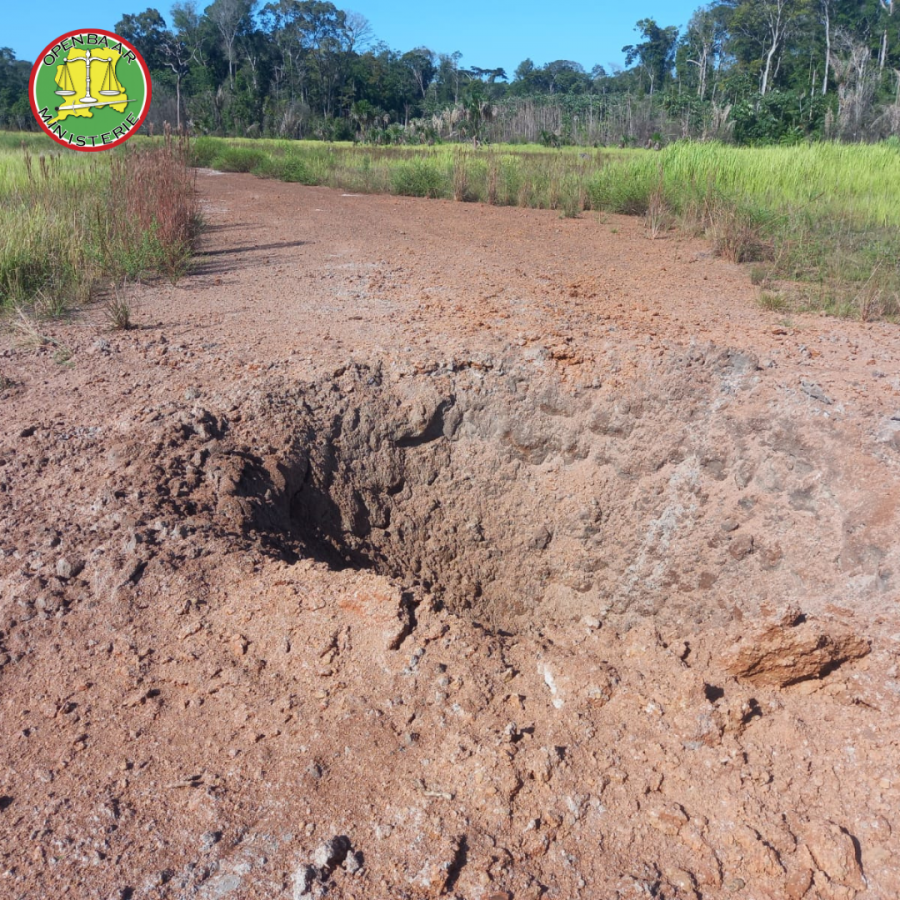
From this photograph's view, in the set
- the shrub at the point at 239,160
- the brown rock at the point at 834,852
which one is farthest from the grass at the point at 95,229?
the shrub at the point at 239,160

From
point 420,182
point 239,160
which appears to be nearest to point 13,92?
point 239,160

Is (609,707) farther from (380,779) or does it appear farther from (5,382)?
(5,382)

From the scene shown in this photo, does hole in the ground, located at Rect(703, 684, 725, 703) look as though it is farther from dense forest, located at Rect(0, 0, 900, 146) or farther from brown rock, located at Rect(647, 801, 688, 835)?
dense forest, located at Rect(0, 0, 900, 146)

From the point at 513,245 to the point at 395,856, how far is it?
19.4ft

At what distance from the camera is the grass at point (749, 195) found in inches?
219

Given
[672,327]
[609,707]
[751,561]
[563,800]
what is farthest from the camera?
[672,327]

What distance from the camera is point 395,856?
1.64 metres

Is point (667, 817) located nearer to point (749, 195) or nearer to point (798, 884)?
point (798, 884)

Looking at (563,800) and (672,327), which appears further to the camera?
(672,327)

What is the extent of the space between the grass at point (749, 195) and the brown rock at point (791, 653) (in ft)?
9.71

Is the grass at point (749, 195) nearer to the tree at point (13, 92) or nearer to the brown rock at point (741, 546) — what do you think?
the brown rock at point (741, 546)

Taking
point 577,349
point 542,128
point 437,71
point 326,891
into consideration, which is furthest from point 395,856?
point 437,71

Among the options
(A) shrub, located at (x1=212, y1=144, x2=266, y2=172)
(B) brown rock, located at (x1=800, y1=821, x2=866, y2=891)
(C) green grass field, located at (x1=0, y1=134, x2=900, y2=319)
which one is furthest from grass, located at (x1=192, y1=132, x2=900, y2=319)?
(B) brown rock, located at (x1=800, y1=821, x2=866, y2=891)

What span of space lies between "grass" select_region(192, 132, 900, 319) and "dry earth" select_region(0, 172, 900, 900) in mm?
1195
